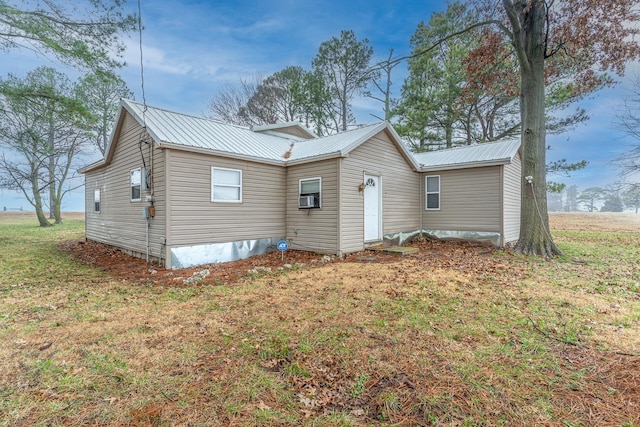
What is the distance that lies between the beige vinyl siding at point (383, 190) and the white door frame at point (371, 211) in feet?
Answer: 0.50

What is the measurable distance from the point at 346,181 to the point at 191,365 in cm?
702

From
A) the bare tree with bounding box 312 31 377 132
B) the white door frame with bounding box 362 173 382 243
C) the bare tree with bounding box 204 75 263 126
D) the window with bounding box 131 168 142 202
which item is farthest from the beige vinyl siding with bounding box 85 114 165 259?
the bare tree with bounding box 312 31 377 132

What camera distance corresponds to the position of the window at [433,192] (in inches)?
487

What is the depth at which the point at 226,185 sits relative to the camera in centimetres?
881

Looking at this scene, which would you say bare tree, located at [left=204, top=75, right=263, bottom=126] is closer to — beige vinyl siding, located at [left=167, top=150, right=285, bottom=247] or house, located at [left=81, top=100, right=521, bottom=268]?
house, located at [left=81, top=100, right=521, bottom=268]

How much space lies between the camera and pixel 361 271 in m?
7.06

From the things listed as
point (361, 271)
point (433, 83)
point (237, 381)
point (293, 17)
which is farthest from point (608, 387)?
point (433, 83)

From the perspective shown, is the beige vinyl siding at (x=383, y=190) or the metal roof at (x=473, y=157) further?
the metal roof at (x=473, y=157)

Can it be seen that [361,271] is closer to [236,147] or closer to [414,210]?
[236,147]

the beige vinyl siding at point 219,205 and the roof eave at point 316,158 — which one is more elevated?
the roof eave at point 316,158

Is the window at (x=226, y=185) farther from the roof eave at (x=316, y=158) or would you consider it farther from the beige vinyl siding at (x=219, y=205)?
the roof eave at (x=316, y=158)

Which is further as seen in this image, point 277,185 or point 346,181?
point 277,185

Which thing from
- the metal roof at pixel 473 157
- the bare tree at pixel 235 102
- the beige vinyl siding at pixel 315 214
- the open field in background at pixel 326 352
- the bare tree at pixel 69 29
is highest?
the bare tree at pixel 235 102

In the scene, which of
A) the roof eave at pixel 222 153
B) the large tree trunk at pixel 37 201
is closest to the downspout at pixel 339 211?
the roof eave at pixel 222 153
